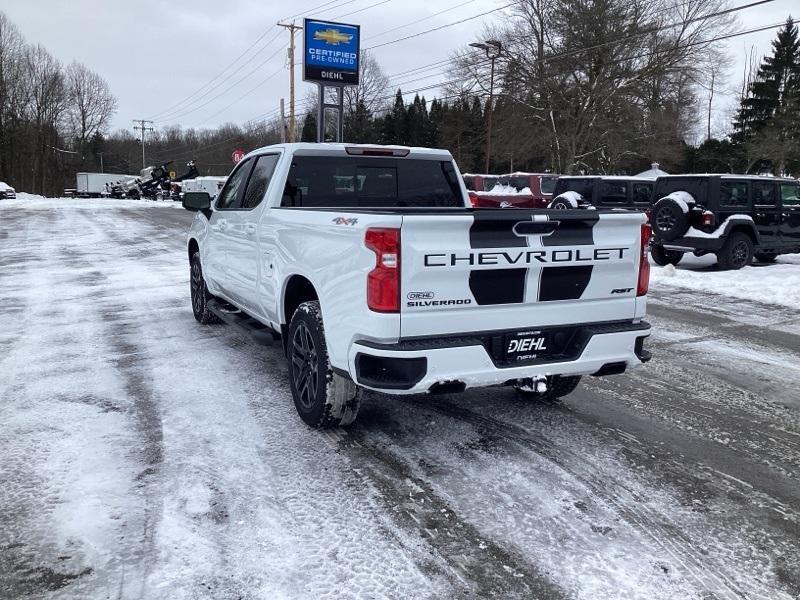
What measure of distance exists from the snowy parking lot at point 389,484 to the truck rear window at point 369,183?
160 cm

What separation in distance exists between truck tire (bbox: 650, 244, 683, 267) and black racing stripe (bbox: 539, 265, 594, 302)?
10.7 meters

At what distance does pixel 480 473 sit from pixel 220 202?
4295 mm

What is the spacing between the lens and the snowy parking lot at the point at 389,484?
276cm

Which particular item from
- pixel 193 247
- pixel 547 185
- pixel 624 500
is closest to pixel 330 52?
pixel 547 185

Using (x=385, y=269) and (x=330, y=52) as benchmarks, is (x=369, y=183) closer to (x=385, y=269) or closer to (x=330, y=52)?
(x=385, y=269)

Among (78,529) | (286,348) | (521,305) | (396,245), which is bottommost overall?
(78,529)

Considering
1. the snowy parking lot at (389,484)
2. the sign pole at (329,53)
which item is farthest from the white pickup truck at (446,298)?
the sign pole at (329,53)

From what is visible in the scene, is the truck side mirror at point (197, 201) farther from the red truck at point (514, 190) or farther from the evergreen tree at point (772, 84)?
the evergreen tree at point (772, 84)

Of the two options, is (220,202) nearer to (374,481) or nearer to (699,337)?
(374,481)

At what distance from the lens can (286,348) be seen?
15.4ft

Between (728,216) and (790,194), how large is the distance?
76.7 inches

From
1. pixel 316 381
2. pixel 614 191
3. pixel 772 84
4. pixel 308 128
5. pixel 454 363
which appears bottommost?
pixel 316 381

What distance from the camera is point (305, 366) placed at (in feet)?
14.5

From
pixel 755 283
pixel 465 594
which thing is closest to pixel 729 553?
pixel 465 594
